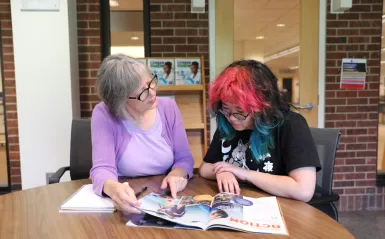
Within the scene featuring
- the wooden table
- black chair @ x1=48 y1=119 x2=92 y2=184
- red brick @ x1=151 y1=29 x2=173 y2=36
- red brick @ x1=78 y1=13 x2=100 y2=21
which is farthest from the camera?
red brick @ x1=151 y1=29 x2=173 y2=36

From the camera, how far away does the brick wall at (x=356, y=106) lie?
3.12 meters

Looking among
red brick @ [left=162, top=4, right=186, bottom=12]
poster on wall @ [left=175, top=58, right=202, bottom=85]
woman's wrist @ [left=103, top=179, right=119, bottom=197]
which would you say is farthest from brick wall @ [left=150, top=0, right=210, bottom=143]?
woman's wrist @ [left=103, top=179, right=119, bottom=197]

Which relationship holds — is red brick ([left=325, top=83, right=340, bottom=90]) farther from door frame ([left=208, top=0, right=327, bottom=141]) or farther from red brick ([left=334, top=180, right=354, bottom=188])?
red brick ([left=334, top=180, right=354, bottom=188])

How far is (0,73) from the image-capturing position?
315 centimetres

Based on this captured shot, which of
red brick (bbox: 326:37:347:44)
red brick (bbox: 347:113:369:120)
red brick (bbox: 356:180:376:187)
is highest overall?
red brick (bbox: 326:37:347:44)

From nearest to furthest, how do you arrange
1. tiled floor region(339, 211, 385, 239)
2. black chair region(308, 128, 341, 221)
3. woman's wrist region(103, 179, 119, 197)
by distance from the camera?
woman's wrist region(103, 179, 119, 197) < black chair region(308, 128, 341, 221) < tiled floor region(339, 211, 385, 239)

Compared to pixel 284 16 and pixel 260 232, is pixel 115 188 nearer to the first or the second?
pixel 260 232

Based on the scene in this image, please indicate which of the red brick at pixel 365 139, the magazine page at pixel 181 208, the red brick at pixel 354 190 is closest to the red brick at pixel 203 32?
the red brick at pixel 365 139

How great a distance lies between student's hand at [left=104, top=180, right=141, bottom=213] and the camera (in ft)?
3.51

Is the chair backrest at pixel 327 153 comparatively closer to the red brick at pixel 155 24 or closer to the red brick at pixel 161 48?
the red brick at pixel 161 48

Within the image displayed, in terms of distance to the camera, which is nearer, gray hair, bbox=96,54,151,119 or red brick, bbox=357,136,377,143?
gray hair, bbox=96,54,151,119

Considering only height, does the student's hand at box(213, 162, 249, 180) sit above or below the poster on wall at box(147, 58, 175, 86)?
below

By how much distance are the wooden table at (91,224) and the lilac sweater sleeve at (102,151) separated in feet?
0.49

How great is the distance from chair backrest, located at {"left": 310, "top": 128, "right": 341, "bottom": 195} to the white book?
3.27 feet
